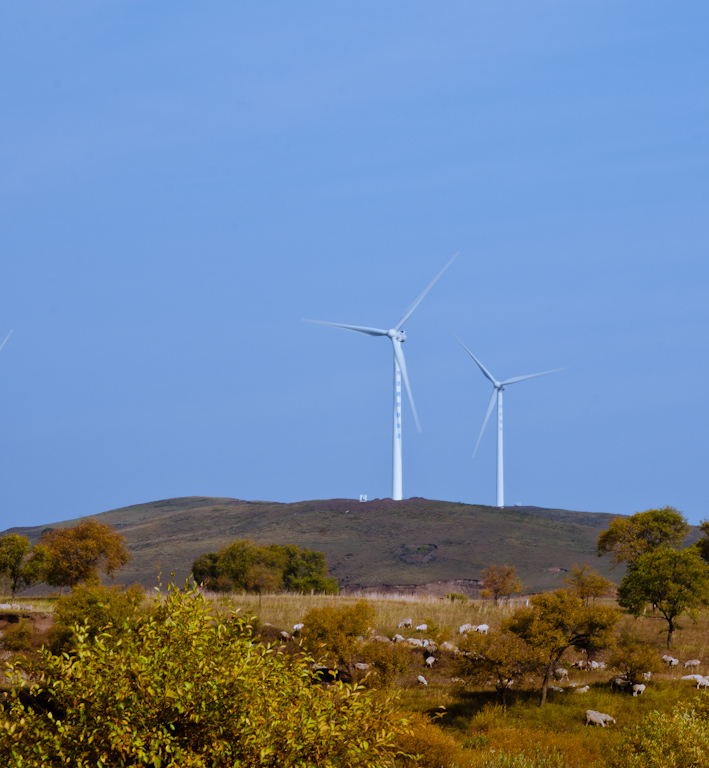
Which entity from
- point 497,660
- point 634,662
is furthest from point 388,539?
point 497,660

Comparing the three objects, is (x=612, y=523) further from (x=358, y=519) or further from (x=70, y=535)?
(x=358, y=519)

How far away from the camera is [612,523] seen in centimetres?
7875

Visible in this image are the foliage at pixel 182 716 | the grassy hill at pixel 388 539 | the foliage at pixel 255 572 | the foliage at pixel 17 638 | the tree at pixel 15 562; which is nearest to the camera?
the foliage at pixel 182 716

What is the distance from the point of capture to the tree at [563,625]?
150 ft

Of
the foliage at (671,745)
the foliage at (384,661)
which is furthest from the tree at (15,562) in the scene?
the foliage at (671,745)

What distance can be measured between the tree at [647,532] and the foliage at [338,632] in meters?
36.7

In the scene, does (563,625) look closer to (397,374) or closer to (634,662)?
(634,662)

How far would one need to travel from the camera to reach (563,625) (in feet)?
156

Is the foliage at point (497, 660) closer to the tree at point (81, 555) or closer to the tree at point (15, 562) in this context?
the tree at point (81, 555)

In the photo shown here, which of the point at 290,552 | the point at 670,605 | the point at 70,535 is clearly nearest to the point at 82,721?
the point at 670,605

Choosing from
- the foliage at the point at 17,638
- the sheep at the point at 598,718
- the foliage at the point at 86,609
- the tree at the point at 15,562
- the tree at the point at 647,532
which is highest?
the tree at the point at 647,532

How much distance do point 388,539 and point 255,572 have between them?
2224 inches

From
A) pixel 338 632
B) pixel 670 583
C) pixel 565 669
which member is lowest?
pixel 565 669

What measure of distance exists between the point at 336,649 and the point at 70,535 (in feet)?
114
